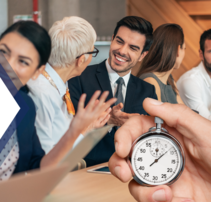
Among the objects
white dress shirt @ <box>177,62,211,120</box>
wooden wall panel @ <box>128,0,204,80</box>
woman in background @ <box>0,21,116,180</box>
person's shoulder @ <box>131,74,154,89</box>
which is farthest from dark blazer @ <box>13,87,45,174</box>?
white dress shirt @ <box>177,62,211,120</box>

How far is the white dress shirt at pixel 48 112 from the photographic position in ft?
1.71

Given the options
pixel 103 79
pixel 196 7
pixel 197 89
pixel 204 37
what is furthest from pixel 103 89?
pixel 196 7

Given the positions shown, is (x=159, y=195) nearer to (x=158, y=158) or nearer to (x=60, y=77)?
(x=158, y=158)

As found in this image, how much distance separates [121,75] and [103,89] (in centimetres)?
9

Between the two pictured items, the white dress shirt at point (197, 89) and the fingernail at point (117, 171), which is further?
the white dress shirt at point (197, 89)

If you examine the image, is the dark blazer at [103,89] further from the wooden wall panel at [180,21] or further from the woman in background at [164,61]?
the wooden wall panel at [180,21]

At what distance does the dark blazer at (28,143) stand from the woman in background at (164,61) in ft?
1.81

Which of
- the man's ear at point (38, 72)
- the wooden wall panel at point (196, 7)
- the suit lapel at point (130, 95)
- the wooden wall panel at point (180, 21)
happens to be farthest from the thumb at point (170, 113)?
the wooden wall panel at point (196, 7)

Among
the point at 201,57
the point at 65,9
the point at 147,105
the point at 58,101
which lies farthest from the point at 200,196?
the point at 201,57

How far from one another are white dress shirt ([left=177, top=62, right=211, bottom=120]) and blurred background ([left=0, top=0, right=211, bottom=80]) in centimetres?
4

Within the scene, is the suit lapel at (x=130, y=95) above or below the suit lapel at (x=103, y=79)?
below

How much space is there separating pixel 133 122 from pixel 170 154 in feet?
0.34

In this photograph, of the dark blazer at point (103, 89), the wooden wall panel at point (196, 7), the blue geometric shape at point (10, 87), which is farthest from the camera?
the wooden wall panel at point (196, 7)

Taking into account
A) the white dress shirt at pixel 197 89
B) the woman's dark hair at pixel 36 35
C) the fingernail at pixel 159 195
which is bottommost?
the white dress shirt at pixel 197 89
